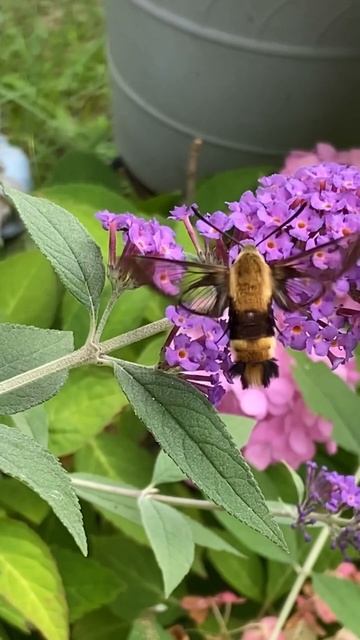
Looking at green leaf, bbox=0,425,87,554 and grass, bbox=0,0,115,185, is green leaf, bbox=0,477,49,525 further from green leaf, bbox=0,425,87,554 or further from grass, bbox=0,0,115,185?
grass, bbox=0,0,115,185

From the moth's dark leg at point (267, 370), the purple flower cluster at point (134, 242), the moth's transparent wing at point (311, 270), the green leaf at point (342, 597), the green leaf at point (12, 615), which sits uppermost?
the purple flower cluster at point (134, 242)

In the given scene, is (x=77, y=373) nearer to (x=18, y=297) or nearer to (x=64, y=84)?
(x=18, y=297)

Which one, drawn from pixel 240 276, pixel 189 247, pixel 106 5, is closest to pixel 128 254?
pixel 240 276

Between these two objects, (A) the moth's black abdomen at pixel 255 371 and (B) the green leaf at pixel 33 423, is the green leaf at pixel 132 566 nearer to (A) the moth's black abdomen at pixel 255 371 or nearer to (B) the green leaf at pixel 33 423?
(B) the green leaf at pixel 33 423

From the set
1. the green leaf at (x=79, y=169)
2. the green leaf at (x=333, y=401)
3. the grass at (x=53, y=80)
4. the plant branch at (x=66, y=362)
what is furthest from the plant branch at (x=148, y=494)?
the grass at (x=53, y=80)

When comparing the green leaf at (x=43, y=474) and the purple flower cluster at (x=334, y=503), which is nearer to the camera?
the green leaf at (x=43, y=474)

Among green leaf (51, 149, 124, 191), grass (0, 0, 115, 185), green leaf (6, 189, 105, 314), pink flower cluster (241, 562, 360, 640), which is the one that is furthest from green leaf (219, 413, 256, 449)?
grass (0, 0, 115, 185)
